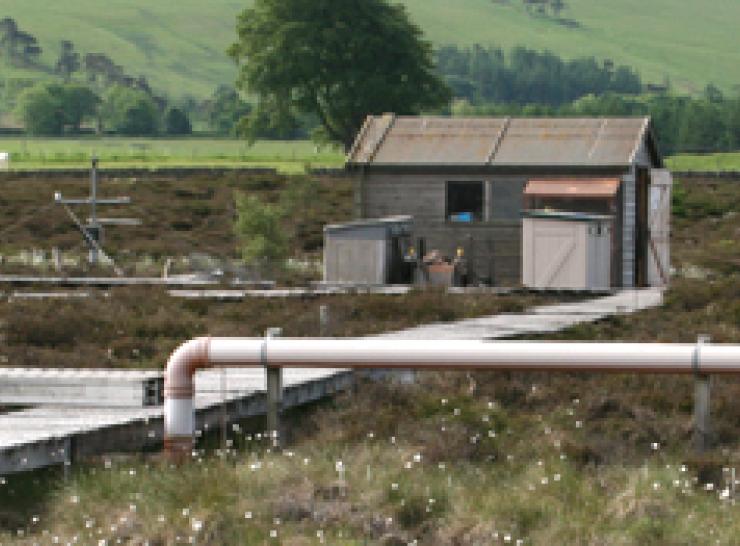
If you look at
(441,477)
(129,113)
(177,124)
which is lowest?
(441,477)

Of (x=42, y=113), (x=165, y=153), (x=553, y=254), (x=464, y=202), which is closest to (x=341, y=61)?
(x=464, y=202)

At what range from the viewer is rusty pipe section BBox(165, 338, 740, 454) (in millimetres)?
12203

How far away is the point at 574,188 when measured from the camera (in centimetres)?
3222

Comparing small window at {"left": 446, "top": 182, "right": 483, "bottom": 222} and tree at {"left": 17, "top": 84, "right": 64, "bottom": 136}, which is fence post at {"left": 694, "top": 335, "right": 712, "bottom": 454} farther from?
tree at {"left": 17, "top": 84, "right": 64, "bottom": 136}

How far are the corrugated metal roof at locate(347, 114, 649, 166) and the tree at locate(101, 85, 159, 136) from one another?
14676cm

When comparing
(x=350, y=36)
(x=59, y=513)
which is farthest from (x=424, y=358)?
(x=350, y=36)

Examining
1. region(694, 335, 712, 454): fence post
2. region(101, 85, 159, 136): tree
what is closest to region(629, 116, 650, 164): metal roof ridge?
region(694, 335, 712, 454): fence post

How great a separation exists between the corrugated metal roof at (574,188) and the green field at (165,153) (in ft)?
181

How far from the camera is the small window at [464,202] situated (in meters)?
33.4

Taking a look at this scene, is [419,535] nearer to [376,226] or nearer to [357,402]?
[357,402]

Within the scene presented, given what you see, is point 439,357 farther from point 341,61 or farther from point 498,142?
point 341,61

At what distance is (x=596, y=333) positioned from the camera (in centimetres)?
2116

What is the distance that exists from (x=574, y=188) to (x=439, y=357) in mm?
20297

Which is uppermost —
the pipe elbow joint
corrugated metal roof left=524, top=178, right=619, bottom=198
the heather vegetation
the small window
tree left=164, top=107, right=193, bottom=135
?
tree left=164, top=107, right=193, bottom=135
